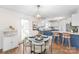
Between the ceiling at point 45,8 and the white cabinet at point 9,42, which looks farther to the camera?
the white cabinet at point 9,42

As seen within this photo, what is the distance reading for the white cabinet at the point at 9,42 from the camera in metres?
4.15

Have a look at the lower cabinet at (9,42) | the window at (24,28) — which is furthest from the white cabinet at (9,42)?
the window at (24,28)

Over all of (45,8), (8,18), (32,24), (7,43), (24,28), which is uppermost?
(45,8)

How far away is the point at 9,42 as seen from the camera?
14.3 feet

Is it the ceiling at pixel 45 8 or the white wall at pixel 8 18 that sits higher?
the ceiling at pixel 45 8

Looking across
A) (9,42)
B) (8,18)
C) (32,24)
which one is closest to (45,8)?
(8,18)

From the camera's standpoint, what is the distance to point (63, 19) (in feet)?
23.3

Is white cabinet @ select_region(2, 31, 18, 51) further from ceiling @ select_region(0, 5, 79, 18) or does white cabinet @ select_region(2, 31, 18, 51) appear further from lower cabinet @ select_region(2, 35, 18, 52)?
ceiling @ select_region(0, 5, 79, 18)

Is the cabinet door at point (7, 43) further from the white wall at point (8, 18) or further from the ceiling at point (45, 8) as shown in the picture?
the ceiling at point (45, 8)

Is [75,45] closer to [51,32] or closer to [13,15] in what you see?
[51,32]

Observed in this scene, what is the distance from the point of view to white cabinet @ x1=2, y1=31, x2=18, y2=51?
4.15m

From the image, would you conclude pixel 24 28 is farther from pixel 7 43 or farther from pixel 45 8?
pixel 45 8

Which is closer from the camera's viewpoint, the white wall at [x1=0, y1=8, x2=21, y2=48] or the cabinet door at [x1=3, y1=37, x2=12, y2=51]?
the cabinet door at [x1=3, y1=37, x2=12, y2=51]

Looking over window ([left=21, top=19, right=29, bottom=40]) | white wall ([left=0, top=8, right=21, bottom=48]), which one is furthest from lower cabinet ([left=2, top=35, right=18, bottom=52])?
window ([left=21, top=19, right=29, bottom=40])
